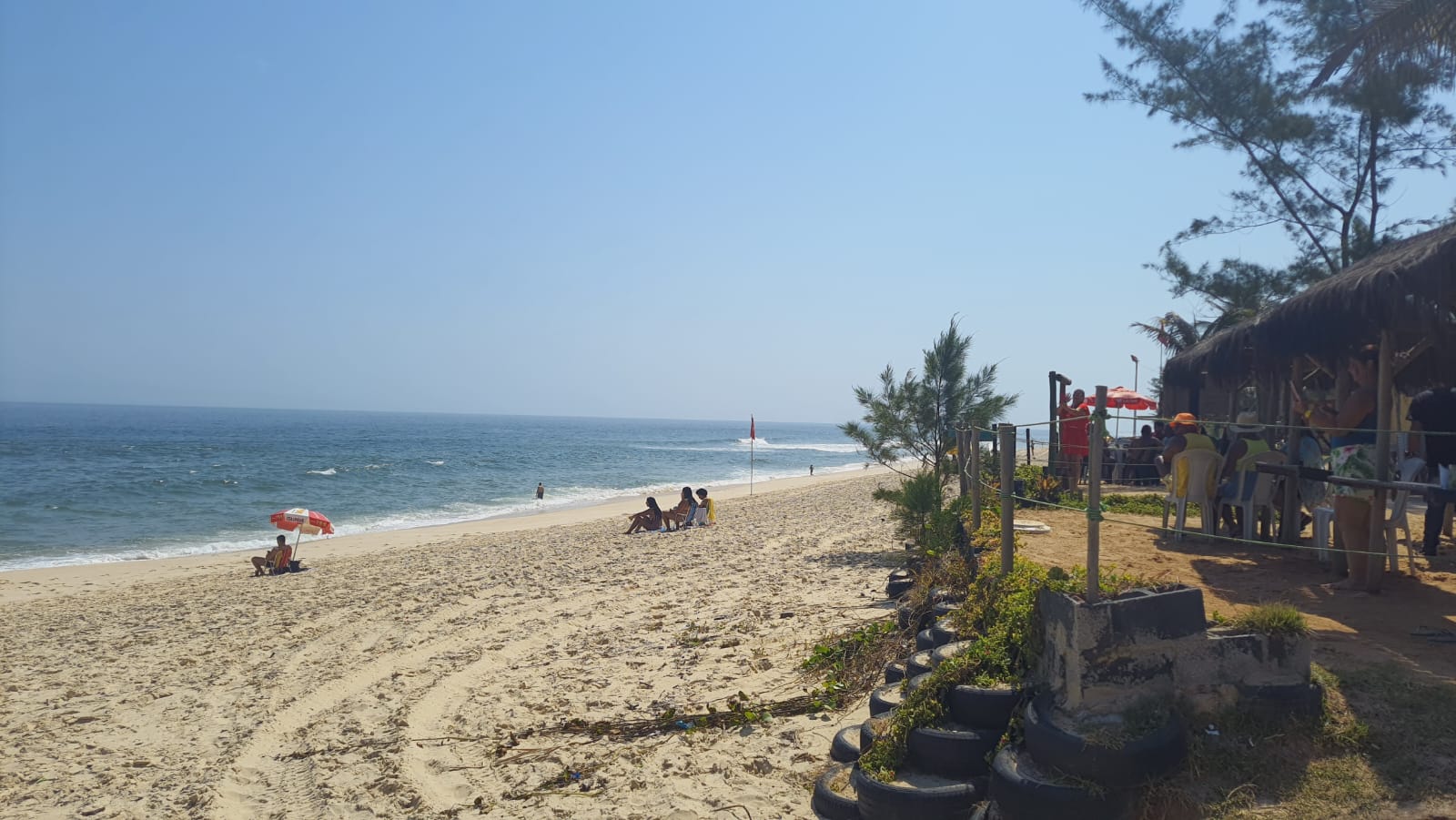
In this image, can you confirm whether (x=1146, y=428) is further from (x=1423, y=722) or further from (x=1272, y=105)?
(x=1423, y=722)

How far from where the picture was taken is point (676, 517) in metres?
18.0

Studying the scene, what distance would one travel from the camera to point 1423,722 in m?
3.46

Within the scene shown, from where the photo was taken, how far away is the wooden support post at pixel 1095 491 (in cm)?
371

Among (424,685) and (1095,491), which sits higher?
(1095,491)

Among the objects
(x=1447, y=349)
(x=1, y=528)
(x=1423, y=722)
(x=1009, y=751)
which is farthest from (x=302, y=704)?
(x=1, y=528)

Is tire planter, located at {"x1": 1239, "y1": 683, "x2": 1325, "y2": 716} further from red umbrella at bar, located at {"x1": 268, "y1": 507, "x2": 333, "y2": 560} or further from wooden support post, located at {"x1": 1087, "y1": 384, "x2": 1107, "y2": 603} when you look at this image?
red umbrella at bar, located at {"x1": 268, "y1": 507, "x2": 333, "y2": 560}

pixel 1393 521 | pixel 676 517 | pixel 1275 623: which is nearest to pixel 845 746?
pixel 1275 623

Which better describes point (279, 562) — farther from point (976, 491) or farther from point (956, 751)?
point (956, 751)

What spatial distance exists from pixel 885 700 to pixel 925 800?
1037 millimetres

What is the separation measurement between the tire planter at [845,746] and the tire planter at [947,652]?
55cm

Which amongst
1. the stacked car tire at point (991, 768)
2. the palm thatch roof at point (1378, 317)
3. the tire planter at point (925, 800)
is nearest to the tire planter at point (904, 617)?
the stacked car tire at point (991, 768)

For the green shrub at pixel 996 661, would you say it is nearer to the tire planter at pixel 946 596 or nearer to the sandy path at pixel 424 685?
the sandy path at pixel 424 685

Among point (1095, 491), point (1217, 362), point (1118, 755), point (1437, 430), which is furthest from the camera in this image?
point (1217, 362)

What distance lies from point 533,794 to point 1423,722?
413cm
